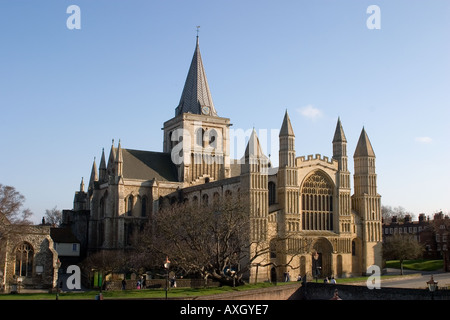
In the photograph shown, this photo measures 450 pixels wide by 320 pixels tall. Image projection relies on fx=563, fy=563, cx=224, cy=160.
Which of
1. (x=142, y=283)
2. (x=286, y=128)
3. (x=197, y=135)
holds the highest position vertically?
(x=197, y=135)

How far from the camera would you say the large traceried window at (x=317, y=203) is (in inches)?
2290

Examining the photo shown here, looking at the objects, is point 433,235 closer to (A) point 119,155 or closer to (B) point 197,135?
(B) point 197,135

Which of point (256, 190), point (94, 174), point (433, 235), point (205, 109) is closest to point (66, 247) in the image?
point (94, 174)

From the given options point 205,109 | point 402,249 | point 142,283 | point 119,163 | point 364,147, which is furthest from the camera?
point 205,109

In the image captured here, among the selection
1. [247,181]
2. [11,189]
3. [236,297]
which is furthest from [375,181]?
[11,189]

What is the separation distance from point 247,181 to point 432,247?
41.0 meters

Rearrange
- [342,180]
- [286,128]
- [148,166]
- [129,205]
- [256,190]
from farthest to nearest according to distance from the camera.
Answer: [148,166] < [129,205] < [342,180] < [286,128] < [256,190]

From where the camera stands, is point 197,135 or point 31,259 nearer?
point 31,259

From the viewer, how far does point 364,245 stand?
200 ft

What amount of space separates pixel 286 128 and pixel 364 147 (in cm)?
1102

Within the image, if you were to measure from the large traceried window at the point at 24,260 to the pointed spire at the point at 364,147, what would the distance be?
117 feet

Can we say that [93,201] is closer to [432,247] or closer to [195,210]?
[195,210]

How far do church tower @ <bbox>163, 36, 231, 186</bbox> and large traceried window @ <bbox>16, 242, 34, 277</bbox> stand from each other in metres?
26.8

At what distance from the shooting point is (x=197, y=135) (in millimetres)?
76688
